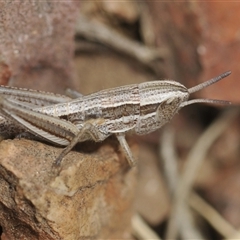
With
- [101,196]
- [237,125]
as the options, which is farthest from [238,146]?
[101,196]

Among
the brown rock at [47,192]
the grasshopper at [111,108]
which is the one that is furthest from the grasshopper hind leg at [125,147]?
the brown rock at [47,192]

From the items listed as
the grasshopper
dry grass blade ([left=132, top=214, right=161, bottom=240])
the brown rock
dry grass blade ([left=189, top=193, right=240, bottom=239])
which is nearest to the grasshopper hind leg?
the grasshopper

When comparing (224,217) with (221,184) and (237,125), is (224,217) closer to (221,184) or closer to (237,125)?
(221,184)

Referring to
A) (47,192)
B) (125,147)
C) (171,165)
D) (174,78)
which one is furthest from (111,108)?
(171,165)

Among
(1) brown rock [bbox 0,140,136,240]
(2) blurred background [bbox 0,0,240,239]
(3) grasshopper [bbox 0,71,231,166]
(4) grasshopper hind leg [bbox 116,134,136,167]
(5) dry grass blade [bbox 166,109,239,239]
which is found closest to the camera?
(1) brown rock [bbox 0,140,136,240]

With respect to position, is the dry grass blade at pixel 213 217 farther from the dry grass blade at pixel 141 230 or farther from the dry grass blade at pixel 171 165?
the dry grass blade at pixel 141 230

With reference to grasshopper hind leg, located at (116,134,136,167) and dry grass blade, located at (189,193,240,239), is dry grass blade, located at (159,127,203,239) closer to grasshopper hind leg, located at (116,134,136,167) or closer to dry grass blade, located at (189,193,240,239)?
dry grass blade, located at (189,193,240,239)
